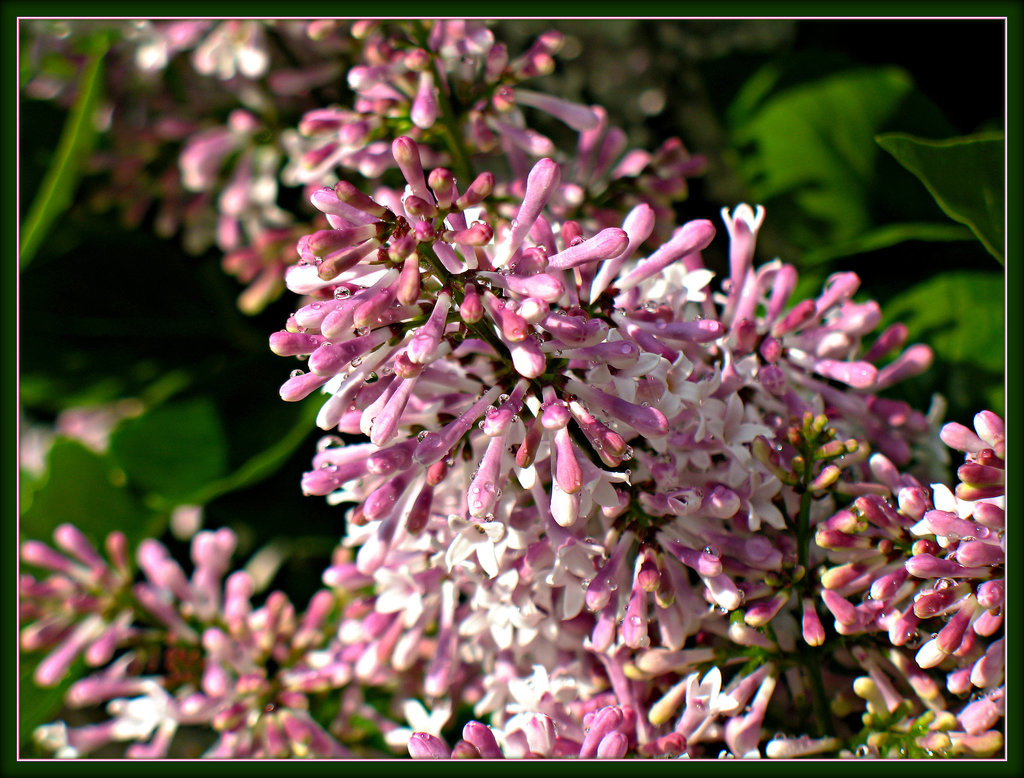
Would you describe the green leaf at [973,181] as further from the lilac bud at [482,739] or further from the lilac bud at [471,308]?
the lilac bud at [482,739]

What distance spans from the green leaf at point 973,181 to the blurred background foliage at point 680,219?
0.18 m

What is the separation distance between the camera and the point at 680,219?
1618mm

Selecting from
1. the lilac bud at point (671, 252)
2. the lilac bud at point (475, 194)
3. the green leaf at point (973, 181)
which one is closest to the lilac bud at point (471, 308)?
the lilac bud at point (475, 194)

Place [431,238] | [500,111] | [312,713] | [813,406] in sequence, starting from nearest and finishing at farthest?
[431,238] < [813,406] < [500,111] < [312,713]

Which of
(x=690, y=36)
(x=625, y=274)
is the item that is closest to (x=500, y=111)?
(x=625, y=274)

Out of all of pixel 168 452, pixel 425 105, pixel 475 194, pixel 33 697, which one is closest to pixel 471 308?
pixel 475 194

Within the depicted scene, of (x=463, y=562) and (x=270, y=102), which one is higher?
(x=270, y=102)

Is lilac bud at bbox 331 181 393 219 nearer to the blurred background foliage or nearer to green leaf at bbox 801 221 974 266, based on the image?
the blurred background foliage

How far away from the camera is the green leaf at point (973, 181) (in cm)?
119

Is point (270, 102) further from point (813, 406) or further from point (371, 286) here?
point (813, 406)

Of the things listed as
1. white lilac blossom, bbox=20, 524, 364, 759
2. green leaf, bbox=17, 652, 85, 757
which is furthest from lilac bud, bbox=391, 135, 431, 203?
green leaf, bbox=17, 652, 85, 757

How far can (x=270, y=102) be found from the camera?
70.0 inches

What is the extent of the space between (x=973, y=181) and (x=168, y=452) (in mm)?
1495

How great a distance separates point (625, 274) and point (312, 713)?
93 centimetres
